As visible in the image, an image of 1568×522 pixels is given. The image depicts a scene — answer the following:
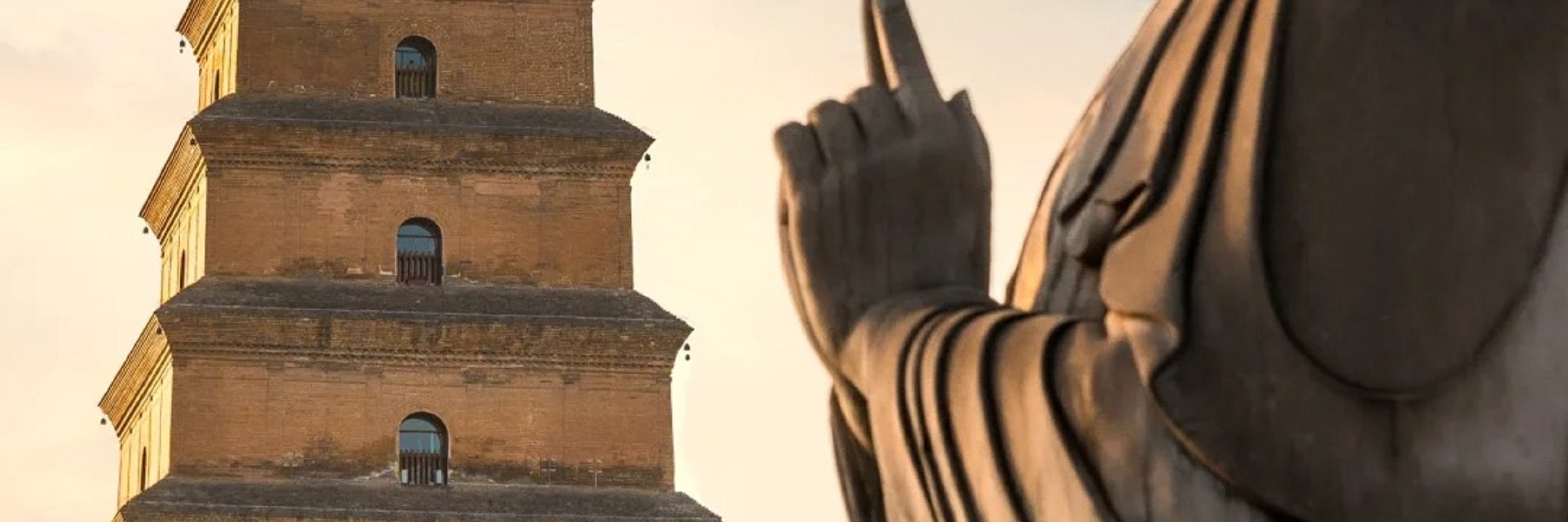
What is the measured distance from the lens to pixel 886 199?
4770 mm

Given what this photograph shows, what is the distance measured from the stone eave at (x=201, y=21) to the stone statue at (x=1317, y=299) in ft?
85.4

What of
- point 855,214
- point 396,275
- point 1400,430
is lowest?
point 1400,430

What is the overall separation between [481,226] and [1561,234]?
25.5m

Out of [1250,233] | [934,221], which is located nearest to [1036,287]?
[934,221]

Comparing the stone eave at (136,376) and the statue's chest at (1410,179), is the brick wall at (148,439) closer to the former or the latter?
the stone eave at (136,376)

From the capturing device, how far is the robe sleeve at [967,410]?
4402 mm

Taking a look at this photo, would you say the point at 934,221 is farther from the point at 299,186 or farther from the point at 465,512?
the point at 299,186

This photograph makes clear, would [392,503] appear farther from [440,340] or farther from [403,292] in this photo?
[403,292]

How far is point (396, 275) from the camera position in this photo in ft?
96.2

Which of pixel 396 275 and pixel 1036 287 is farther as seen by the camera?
pixel 396 275

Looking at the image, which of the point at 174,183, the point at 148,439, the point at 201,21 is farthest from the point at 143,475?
the point at 201,21

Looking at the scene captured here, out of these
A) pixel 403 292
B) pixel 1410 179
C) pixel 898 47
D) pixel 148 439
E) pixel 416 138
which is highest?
pixel 416 138

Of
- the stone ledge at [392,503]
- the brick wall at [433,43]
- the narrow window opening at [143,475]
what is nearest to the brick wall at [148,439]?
the narrow window opening at [143,475]

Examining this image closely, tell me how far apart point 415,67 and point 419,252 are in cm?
146
